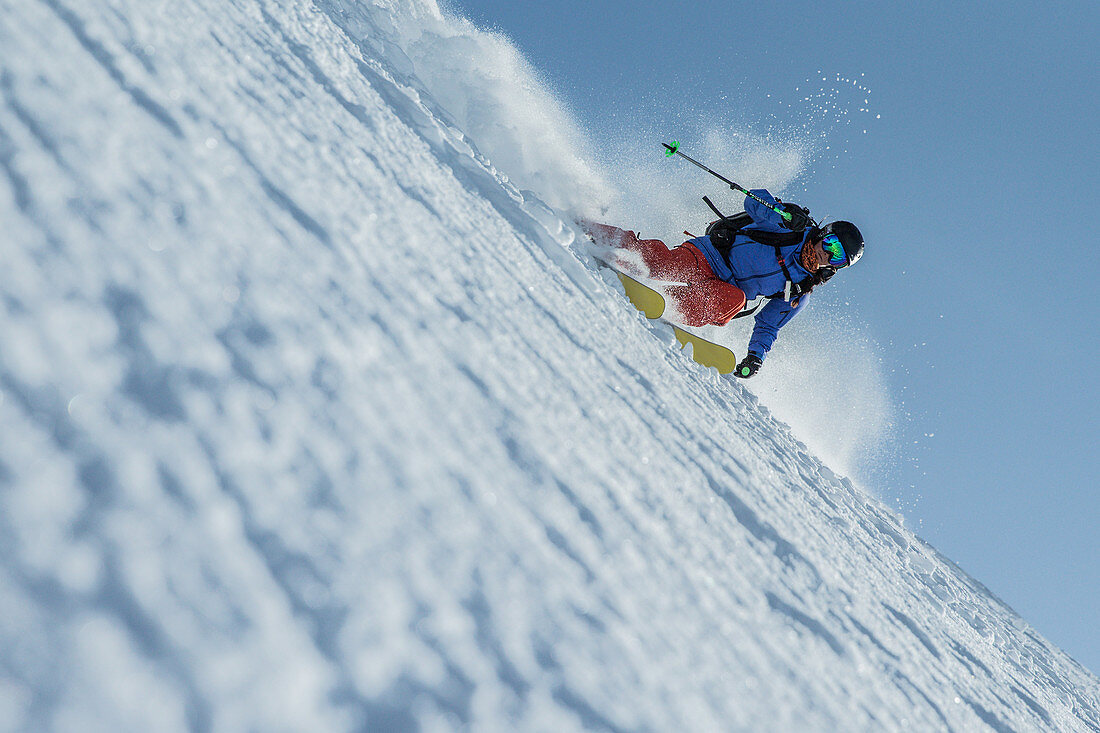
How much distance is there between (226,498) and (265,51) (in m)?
1.53

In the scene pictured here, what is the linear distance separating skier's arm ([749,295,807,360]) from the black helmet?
44 cm

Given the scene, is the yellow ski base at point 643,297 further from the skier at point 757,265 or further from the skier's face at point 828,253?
the skier's face at point 828,253

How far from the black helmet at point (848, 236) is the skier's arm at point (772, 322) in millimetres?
436

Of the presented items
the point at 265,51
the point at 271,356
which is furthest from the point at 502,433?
the point at 265,51

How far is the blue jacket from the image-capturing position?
178 inches

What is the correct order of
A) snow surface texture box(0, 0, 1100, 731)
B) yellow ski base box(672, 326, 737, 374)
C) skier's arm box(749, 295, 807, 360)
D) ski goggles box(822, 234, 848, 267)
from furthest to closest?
skier's arm box(749, 295, 807, 360)
ski goggles box(822, 234, 848, 267)
yellow ski base box(672, 326, 737, 374)
snow surface texture box(0, 0, 1100, 731)

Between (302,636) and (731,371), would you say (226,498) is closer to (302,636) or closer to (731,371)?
(302,636)

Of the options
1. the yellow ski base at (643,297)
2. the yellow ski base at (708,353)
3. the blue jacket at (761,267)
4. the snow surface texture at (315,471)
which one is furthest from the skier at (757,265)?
the snow surface texture at (315,471)

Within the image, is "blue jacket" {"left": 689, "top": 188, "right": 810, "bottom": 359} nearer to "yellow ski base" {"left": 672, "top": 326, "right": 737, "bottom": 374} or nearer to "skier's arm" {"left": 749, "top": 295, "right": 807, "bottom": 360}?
"skier's arm" {"left": 749, "top": 295, "right": 807, "bottom": 360}

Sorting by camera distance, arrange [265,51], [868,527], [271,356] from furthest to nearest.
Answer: [868,527] < [265,51] < [271,356]

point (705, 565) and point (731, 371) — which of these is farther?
point (731, 371)

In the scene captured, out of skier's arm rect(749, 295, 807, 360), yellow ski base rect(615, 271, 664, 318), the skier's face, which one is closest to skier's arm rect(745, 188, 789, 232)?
the skier's face

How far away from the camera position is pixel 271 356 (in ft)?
2.24

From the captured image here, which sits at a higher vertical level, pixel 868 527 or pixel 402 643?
pixel 868 527
